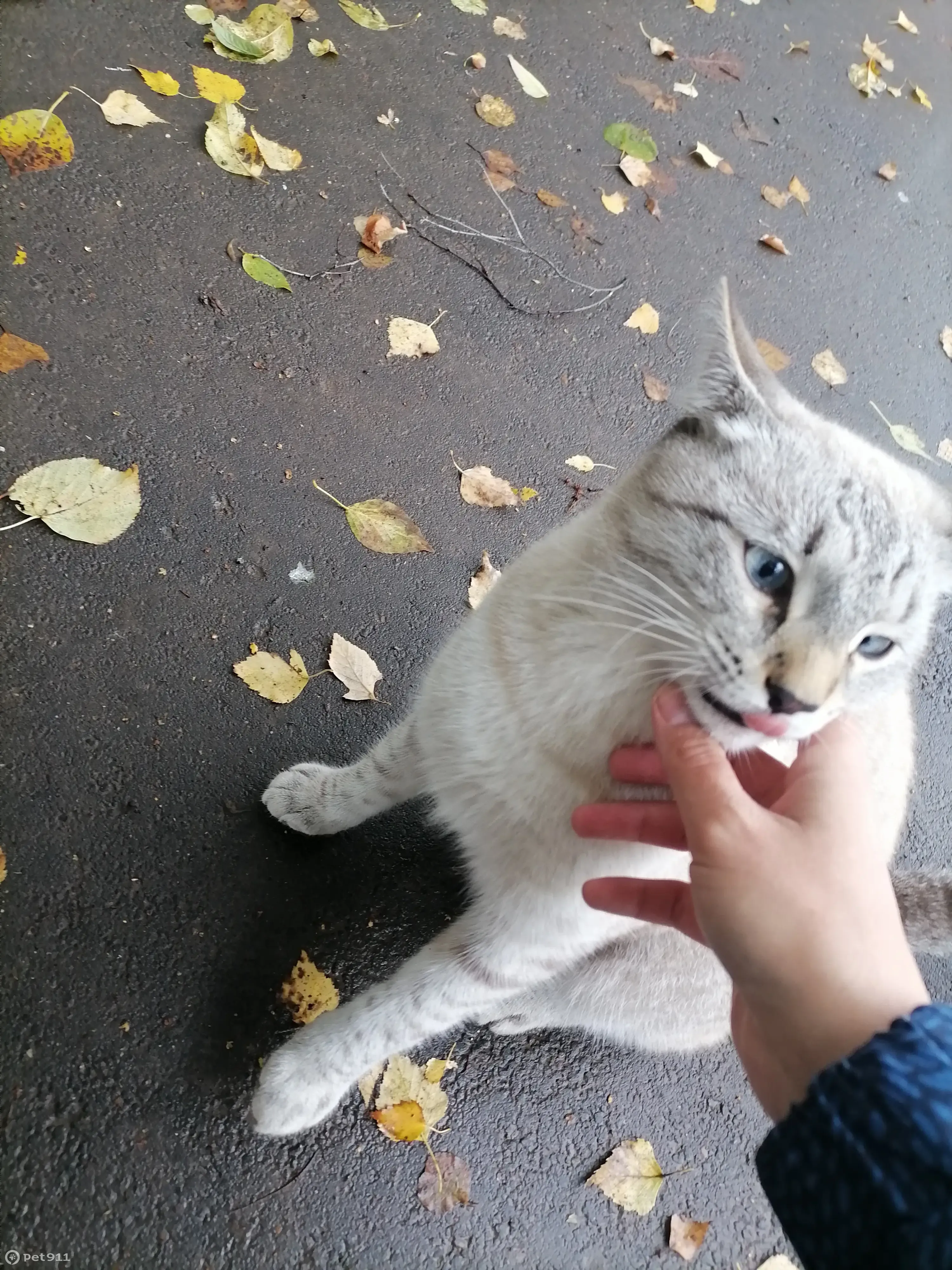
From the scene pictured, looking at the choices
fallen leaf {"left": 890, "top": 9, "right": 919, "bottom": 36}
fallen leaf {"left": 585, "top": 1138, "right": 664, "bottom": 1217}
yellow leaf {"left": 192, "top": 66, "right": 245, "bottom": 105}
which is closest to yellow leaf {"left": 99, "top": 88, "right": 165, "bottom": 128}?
yellow leaf {"left": 192, "top": 66, "right": 245, "bottom": 105}

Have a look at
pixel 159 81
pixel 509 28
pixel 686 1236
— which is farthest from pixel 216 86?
pixel 686 1236

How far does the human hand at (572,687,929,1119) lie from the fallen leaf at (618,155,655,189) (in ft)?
11.0

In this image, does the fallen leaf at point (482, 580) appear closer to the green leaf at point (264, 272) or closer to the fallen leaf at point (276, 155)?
the green leaf at point (264, 272)

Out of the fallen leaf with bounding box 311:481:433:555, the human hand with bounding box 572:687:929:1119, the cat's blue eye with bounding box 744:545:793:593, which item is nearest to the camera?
the human hand with bounding box 572:687:929:1119

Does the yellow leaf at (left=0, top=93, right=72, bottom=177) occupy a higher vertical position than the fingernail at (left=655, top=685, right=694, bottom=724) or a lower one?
lower

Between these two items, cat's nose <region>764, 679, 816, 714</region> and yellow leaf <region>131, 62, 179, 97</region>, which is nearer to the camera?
cat's nose <region>764, 679, 816, 714</region>

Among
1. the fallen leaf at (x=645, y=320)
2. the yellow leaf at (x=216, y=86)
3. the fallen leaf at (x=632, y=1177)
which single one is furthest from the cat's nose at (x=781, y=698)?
the yellow leaf at (x=216, y=86)

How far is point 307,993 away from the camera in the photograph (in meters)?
2.06

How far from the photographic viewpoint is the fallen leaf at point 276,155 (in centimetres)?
306

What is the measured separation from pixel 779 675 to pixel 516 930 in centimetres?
84

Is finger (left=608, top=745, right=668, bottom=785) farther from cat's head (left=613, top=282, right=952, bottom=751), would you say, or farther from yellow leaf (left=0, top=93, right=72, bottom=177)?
yellow leaf (left=0, top=93, right=72, bottom=177)

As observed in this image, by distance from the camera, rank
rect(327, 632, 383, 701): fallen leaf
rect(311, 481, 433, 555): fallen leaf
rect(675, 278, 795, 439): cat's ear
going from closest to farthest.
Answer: rect(675, 278, 795, 439): cat's ear < rect(327, 632, 383, 701): fallen leaf < rect(311, 481, 433, 555): fallen leaf

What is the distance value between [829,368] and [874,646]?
283 cm

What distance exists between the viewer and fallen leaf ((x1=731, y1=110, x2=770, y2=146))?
4.41 metres
